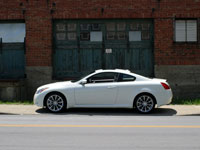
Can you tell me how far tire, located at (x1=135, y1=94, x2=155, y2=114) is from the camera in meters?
11.8

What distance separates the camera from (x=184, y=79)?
1652cm

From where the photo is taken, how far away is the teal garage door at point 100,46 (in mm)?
16781

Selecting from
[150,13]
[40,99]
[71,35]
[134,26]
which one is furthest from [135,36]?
[40,99]

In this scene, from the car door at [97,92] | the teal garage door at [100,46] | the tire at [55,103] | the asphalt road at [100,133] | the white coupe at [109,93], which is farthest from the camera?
the teal garage door at [100,46]

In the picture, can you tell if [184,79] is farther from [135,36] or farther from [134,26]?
[134,26]

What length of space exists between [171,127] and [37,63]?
928 centimetres

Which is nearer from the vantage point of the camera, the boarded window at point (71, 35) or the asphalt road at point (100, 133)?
the asphalt road at point (100, 133)

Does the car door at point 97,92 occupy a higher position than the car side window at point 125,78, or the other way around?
the car side window at point 125,78

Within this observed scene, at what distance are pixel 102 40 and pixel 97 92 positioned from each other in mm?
5376

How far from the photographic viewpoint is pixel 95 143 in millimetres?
6980

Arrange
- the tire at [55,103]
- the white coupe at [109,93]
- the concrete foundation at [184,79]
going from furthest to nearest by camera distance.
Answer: the concrete foundation at [184,79]
the tire at [55,103]
the white coupe at [109,93]

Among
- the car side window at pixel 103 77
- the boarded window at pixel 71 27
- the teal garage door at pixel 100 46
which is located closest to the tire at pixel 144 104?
the car side window at pixel 103 77

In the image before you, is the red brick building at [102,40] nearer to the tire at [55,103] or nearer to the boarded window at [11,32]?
the boarded window at [11,32]

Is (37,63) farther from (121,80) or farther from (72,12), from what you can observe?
(121,80)
